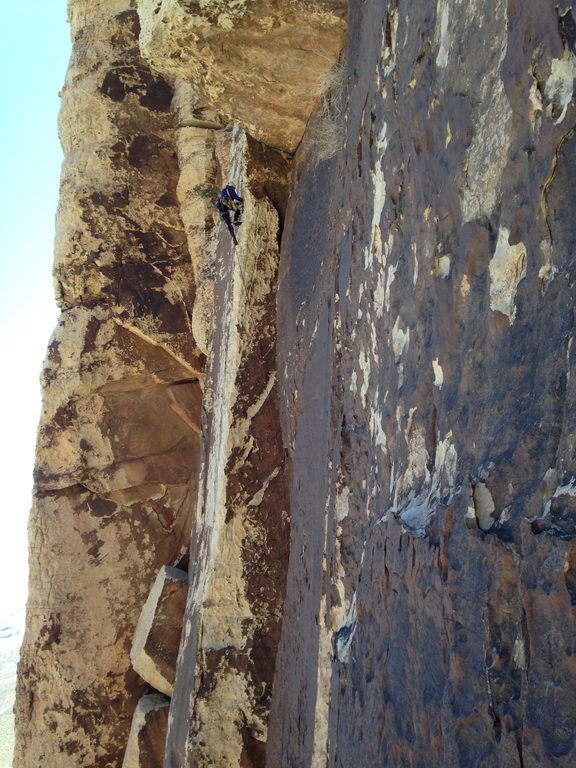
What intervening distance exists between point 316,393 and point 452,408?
1.49 m

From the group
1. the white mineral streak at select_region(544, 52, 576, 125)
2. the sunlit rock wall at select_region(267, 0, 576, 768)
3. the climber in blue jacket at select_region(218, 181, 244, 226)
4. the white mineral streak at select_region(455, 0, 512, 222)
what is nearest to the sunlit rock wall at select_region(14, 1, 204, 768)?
the climber in blue jacket at select_region(218, 181, 244, 226)

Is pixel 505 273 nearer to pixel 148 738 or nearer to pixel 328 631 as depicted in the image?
pixel 328 631

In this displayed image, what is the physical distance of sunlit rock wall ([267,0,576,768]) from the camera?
121 cm

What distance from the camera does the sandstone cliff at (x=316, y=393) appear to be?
130 centimetres

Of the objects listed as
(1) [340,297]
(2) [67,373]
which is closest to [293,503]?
(1) [340,297]

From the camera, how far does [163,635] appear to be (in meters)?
4.72

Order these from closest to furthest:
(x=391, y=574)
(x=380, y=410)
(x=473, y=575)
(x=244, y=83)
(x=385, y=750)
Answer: (x=473, y=575)
(x=385, y=750)
(x=391, y=574)
(x=380, y=410)
(x=244, y=83)

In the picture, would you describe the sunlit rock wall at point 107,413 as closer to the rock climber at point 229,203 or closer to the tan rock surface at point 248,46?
the rock climber at point 229,203

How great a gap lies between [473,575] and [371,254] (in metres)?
1.24

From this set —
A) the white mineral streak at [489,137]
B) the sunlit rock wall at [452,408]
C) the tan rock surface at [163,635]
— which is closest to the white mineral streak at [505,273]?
the sunlit rock wall at [452,408]

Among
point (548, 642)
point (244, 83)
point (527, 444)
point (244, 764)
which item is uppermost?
point (244, 83)

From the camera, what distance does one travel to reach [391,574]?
178cm

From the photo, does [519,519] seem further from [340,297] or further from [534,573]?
[340,297]

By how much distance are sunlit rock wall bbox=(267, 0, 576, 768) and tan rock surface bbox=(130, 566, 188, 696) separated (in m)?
2.11
